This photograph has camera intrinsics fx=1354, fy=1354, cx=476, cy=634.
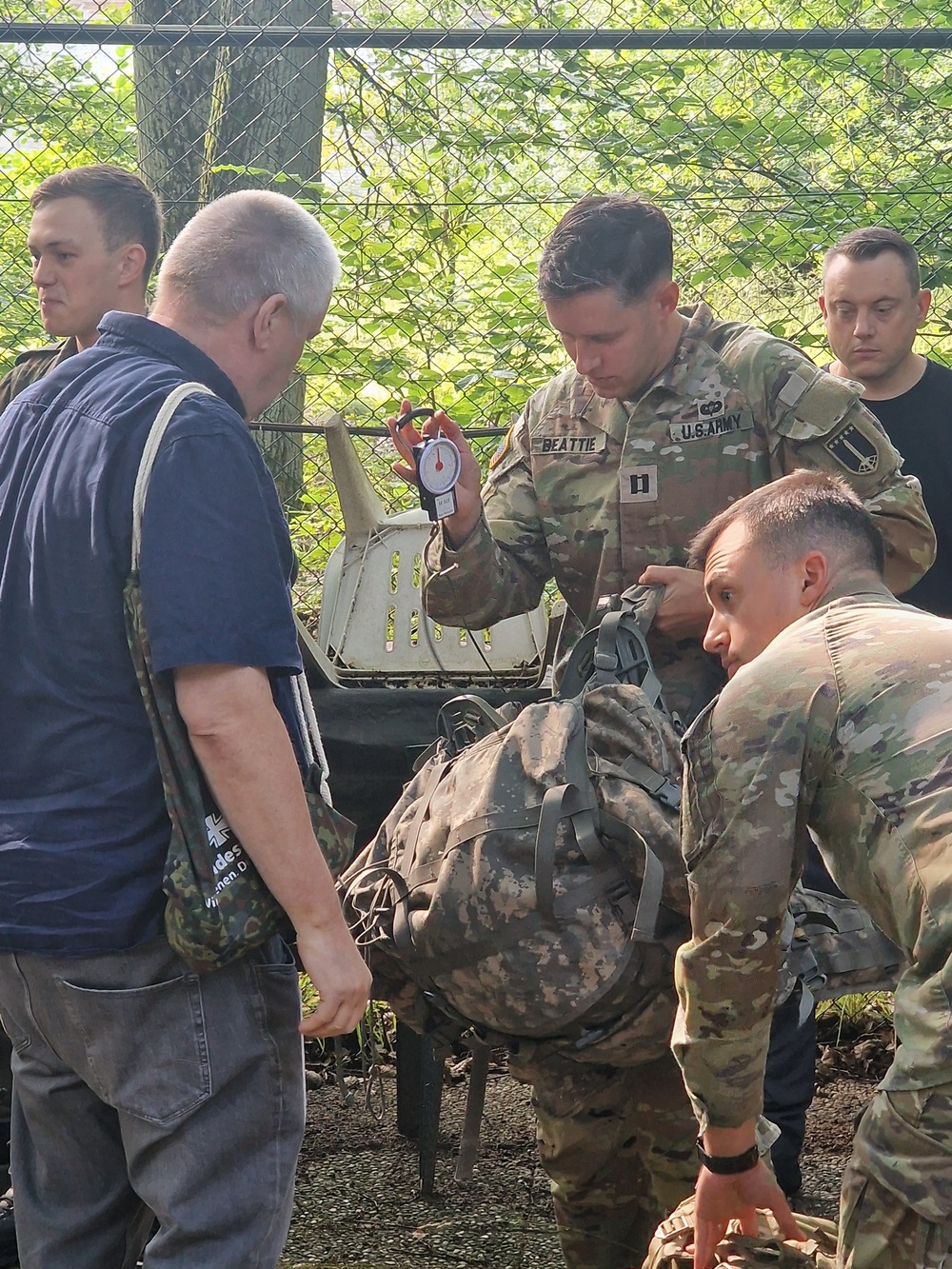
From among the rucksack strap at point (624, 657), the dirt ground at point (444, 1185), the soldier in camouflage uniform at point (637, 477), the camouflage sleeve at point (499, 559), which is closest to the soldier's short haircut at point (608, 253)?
the soldier in camouflage uniform at point (637, 477)

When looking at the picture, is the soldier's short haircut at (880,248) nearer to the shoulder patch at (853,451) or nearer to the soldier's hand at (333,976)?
the shoulder patch at (853,451)

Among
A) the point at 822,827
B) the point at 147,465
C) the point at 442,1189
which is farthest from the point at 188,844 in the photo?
the point at 442,1189

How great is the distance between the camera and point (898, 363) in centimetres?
355

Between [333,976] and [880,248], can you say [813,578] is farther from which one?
[880,248]

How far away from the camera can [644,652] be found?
2514 millimetres

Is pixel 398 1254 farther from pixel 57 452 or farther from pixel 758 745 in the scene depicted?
pixel 57 452

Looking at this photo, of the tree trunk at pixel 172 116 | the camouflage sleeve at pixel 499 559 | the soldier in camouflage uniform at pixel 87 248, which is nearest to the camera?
the camouflage sleeve at pixel 499 559

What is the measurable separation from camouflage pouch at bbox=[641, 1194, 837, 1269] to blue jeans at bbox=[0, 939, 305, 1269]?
541mm

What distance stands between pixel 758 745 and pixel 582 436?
1348 millimetres

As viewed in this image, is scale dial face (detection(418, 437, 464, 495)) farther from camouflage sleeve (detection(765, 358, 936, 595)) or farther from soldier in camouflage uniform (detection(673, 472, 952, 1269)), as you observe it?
soldier in camouflage uniform (detection(673, 472, 952, 1269))

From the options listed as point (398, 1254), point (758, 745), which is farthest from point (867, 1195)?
point (398, 1254)

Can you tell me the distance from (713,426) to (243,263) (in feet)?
3.91

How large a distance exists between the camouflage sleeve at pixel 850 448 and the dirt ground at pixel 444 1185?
1.44 metres

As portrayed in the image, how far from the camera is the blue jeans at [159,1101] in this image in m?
1.67
